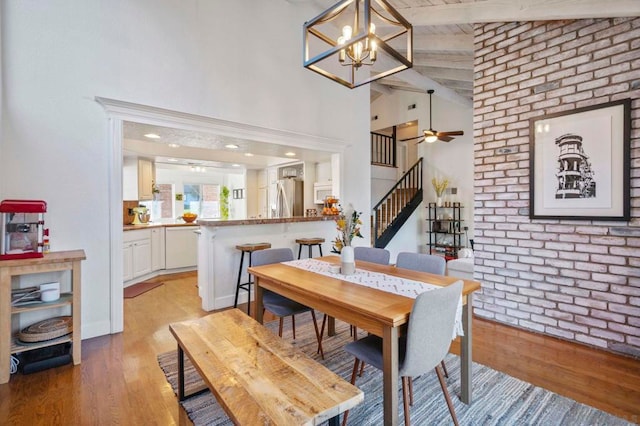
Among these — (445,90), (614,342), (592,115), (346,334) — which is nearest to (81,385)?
(346,334)

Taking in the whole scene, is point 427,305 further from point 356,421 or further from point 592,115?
point 592,115

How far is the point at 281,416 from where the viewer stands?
112 cm

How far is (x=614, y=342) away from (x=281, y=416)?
3047mm

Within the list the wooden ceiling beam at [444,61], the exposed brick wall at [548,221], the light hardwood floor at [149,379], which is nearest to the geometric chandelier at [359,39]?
the exposed brick wall at [548,221]

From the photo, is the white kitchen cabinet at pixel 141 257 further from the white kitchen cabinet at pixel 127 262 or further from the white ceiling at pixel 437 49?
the white ceiling at pixel 437 49

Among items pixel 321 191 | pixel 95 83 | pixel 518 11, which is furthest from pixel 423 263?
pixel 321 191

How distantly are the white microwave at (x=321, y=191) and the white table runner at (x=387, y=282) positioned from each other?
340 cm

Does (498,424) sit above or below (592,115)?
below

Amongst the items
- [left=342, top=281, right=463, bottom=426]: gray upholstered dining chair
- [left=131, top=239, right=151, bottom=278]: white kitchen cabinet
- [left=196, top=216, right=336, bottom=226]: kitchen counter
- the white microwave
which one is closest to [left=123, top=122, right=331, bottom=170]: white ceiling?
the white microwave

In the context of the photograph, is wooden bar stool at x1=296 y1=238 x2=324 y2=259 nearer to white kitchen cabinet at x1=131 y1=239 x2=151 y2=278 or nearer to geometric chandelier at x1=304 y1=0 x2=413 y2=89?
geometric chandelier at x1=304 y1=0 x2=413 y2=89

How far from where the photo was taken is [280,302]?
2.64m

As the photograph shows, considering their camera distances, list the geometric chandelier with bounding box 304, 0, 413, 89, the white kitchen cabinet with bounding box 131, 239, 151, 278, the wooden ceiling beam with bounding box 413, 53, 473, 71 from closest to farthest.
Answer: the geometric chandelier with bounding box 304, 0, 413, 89
the white kitchen cabinet with bounding box 131, 239, 151, 278
the wooden ceiling beam with bounding box 413, 53, 473, 71

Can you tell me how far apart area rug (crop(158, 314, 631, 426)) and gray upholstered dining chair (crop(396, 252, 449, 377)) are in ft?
0.87

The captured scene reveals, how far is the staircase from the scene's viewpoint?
702 centimetres
